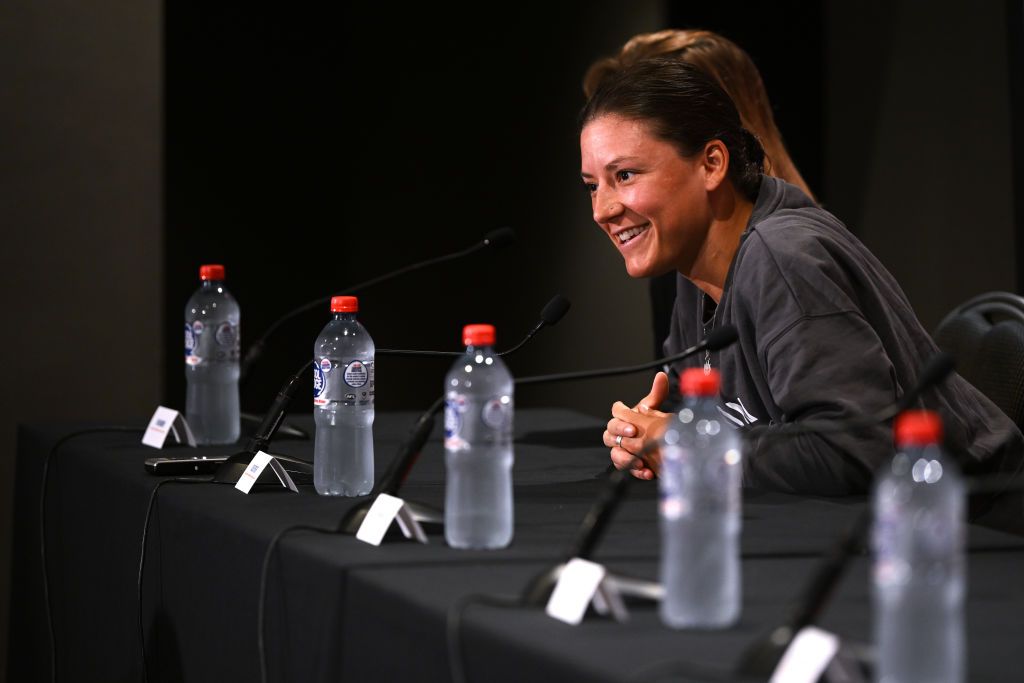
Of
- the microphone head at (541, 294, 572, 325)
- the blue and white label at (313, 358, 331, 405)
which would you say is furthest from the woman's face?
the blue and white label at (313, 358, 331, 405)

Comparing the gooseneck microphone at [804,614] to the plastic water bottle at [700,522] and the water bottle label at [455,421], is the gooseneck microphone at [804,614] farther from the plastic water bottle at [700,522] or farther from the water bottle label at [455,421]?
the water bottle label at [455,421]

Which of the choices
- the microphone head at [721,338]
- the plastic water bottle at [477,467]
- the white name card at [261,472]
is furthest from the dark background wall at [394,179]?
the plastic water bottle at [477,467]

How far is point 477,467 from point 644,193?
0.82m

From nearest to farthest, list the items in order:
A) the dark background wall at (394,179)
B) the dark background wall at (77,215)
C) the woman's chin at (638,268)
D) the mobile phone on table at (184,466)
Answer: the mobile phone on table at (184,466)
the woman's chin at (638,268)
the dark background wall at (77,215)
the dark background wall at (394,179)

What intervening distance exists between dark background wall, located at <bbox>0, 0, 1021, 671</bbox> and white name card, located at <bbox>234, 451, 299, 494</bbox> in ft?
6.10

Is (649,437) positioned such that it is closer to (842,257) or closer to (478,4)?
(842,257)

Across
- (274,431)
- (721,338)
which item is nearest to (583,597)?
(721,338)

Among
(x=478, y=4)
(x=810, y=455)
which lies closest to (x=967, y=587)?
(x=810, y=455)

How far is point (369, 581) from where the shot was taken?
3.96ft

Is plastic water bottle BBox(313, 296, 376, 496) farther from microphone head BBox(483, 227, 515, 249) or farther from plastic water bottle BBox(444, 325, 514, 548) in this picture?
microphone head BBox(483, 227, 515, 249)

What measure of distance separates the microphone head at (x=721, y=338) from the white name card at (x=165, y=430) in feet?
3.71

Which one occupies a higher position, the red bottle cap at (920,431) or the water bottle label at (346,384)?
the red bottle cap at (920,431)

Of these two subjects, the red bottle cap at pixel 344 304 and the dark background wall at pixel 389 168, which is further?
the dark background wall at pixel 389 168

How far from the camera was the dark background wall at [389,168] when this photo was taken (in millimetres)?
3553
